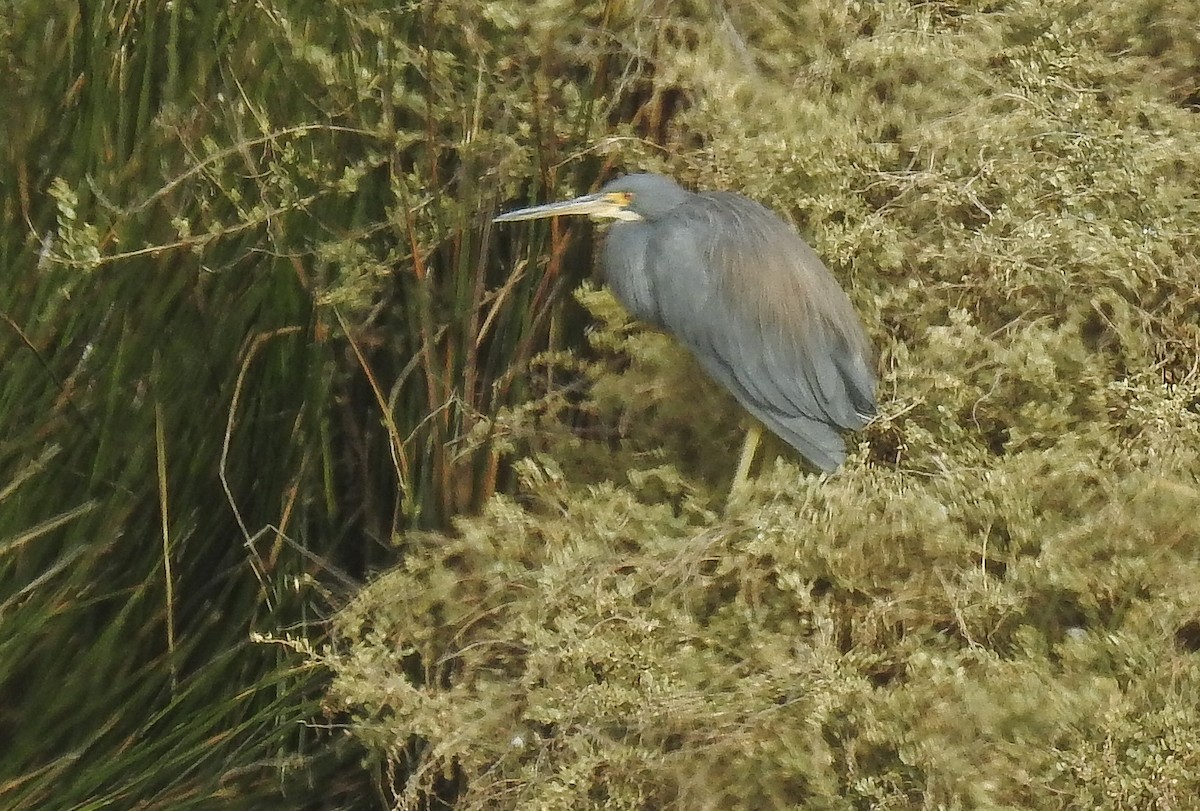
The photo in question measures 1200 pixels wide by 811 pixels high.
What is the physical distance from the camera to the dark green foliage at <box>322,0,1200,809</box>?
1.14 metres

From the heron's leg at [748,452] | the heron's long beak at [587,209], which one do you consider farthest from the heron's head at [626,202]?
the heron's leg at [748,452]

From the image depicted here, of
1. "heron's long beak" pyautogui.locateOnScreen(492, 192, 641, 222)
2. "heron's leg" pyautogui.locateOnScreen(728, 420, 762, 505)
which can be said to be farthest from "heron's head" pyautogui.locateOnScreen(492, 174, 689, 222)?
"heron's leg" pyautogui.locateOnScreen(728, 420, 762, 505)

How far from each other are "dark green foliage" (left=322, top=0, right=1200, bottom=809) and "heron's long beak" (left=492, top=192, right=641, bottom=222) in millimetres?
98

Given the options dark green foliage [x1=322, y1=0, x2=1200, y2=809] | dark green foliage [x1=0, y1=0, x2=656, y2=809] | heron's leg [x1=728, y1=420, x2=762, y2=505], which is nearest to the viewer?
dark green foliage [x1=322, y1=0, x2=1200, y2=809]

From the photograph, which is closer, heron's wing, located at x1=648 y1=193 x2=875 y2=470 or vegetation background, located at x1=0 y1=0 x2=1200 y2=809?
vegetation background, located at x1=0 y1=0 x2=1200 y2=809

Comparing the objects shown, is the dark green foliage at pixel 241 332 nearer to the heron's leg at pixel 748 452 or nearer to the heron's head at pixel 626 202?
the heron's head at pixel 626 202

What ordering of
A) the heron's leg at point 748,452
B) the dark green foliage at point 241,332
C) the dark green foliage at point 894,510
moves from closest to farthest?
1. the dark green foliage at point 894,510
2. the dark green foliage at point 241,332
3. the heron's leg at point 748,452

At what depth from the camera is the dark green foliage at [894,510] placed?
1142 mm

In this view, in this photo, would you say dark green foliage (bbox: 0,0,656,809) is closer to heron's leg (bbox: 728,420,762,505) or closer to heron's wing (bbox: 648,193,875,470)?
heron's wing (bbox: 648,193,875,470)

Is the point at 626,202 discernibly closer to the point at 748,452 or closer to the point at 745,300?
the point at 745,300

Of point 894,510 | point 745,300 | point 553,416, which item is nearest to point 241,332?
point 553,416

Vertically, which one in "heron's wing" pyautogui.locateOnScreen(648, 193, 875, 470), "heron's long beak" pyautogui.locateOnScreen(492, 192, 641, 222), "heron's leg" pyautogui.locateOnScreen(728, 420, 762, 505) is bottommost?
"heron's leg" pyautogui.locateOnScreen(728, 420, 762, 505)

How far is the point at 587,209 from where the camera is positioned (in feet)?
4.65

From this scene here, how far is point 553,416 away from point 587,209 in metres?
0.24
